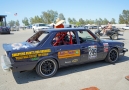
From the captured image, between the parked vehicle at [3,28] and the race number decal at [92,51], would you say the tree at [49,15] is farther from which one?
the race number decal at [92,51]

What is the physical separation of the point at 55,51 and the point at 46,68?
58cm

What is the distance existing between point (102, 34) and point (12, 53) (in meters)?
11.1

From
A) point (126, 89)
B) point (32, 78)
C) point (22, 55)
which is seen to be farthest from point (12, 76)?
point (126, 89)

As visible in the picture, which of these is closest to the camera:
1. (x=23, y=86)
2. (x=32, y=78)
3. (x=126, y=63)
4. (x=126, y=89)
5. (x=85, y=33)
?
(x=126, y=89)

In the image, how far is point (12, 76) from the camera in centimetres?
433

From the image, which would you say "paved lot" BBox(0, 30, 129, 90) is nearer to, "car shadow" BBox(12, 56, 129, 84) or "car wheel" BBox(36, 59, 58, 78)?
"car shadow" BBox(12, 56, 129, 84)

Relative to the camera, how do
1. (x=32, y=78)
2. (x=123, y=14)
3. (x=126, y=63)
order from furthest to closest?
(x=123, y=14) < (x=126, y=63) < (x=32, y=78)

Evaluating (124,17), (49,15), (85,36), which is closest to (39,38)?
(85,36)

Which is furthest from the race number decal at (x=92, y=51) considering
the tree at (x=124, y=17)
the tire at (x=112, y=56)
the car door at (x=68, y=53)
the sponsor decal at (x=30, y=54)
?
the tree at (x=124, y=17)

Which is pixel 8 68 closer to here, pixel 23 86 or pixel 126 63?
pixel 23 86

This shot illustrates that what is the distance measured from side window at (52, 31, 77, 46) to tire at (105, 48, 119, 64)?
5.24 feet

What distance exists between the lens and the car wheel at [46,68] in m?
4.08

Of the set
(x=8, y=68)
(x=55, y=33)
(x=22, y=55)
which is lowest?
(x=8, y=68)

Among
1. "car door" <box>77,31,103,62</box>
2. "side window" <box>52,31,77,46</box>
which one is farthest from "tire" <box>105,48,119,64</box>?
"side window" <box>52,31,77,46</box>
